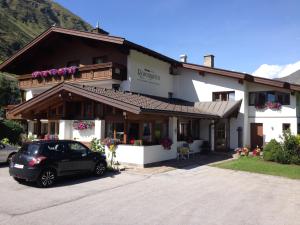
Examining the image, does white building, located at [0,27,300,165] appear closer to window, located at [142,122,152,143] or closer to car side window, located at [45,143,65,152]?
window, located at [142,122,152,143]

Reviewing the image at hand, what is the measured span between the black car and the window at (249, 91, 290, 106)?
15347 millimetres

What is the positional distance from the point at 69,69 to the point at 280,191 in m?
15.6

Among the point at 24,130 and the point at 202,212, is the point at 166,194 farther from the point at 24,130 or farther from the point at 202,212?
the point at 24,130

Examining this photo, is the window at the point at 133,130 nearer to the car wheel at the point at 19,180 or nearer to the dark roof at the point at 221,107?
the car wheel at the point at 19,180

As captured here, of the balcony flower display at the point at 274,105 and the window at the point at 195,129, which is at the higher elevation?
the balcony flower display at the point at 274,105

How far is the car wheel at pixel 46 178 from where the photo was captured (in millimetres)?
10992

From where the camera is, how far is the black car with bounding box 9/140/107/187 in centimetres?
1094

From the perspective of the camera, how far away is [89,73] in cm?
2089

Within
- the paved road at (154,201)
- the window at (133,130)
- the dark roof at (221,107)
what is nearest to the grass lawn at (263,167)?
the paved road at (154,201)

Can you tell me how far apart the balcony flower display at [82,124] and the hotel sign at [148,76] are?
5.28 m

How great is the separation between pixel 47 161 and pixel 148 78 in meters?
12.6

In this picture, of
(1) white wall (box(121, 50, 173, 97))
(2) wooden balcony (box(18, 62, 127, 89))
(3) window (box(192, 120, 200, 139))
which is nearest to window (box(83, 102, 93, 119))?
(2) wooden balcony (box(18, 62, 127, 89))

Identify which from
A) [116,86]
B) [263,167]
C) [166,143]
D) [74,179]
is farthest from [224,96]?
[74,179]

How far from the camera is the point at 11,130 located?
24812 millimetres
